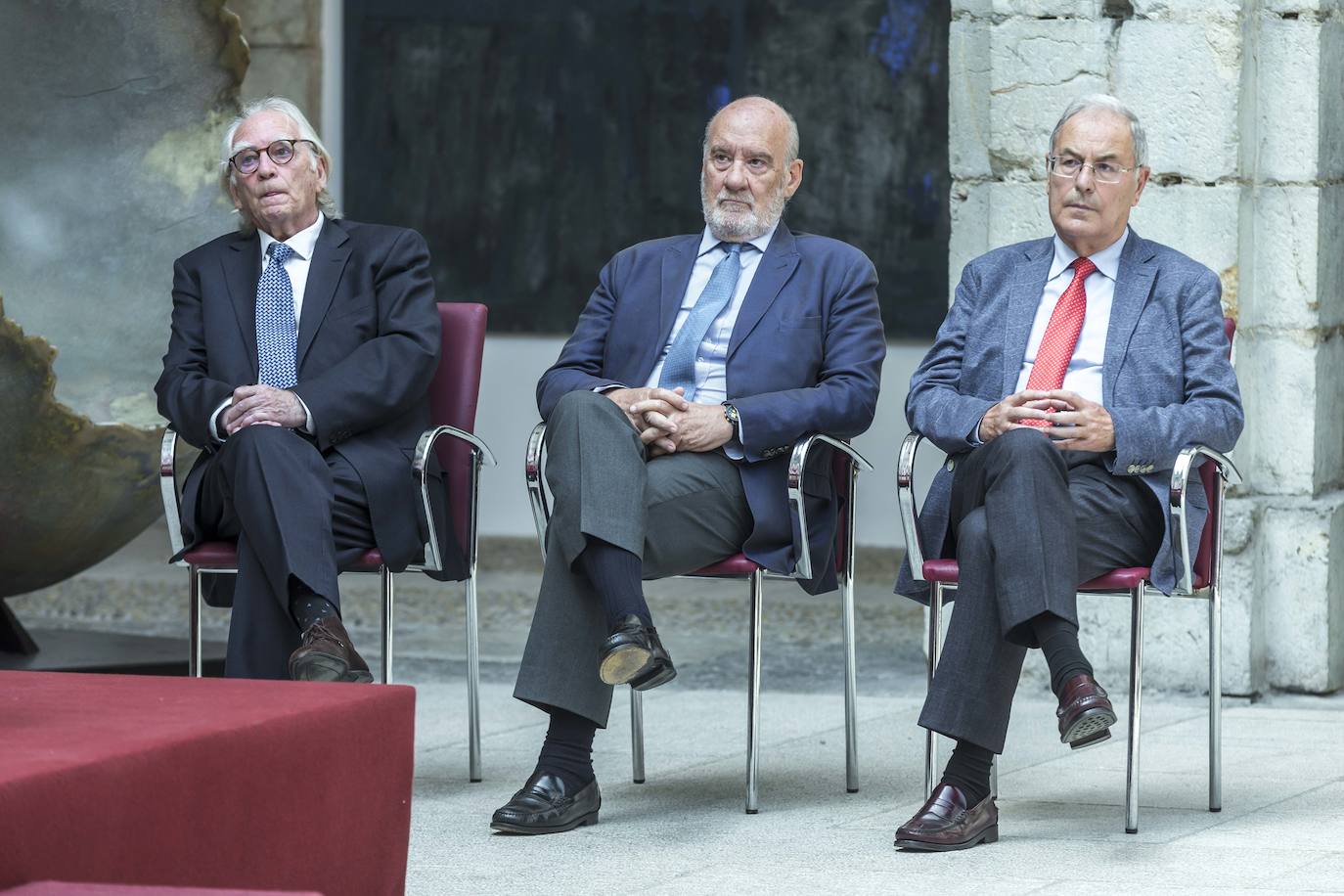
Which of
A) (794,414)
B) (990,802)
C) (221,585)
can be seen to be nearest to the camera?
(990,802)

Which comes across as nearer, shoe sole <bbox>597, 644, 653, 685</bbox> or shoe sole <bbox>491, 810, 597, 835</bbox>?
shoe sole <bbox>597, 644, 653, 685</bbox>

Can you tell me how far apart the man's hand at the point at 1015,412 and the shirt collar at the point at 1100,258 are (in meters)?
0.31

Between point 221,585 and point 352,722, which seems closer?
point 352,722

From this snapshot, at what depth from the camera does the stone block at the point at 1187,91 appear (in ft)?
16.8

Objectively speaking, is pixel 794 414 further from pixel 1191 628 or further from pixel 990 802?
pixel 1191 628

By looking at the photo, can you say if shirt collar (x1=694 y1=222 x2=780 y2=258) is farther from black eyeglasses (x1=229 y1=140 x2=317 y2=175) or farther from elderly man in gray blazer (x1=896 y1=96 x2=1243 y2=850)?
black eyeglasses (x1=229 y1=140 x2=317 y2=175)

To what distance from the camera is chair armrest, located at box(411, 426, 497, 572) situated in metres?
4.22

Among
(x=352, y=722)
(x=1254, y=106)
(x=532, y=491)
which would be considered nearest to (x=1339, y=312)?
(x=1254, y=106)

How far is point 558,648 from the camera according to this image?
3955mm

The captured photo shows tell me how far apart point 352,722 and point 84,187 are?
2.61 meters

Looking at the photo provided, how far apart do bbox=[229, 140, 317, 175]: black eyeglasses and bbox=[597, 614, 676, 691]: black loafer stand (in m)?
1.34

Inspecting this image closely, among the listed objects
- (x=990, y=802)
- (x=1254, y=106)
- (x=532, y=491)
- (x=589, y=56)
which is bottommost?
(x=990, y=802)

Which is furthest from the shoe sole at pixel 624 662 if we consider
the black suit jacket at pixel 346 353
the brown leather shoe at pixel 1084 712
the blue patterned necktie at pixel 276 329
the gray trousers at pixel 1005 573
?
the blue patterned necktie at pixel 276 329

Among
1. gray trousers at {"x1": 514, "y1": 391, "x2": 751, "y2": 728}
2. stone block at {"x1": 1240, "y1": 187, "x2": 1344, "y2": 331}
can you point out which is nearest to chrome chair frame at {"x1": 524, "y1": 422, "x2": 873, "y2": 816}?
gray trousers at {"x1": 514, "y1": 391, "x2": 751, "y2": 728}
